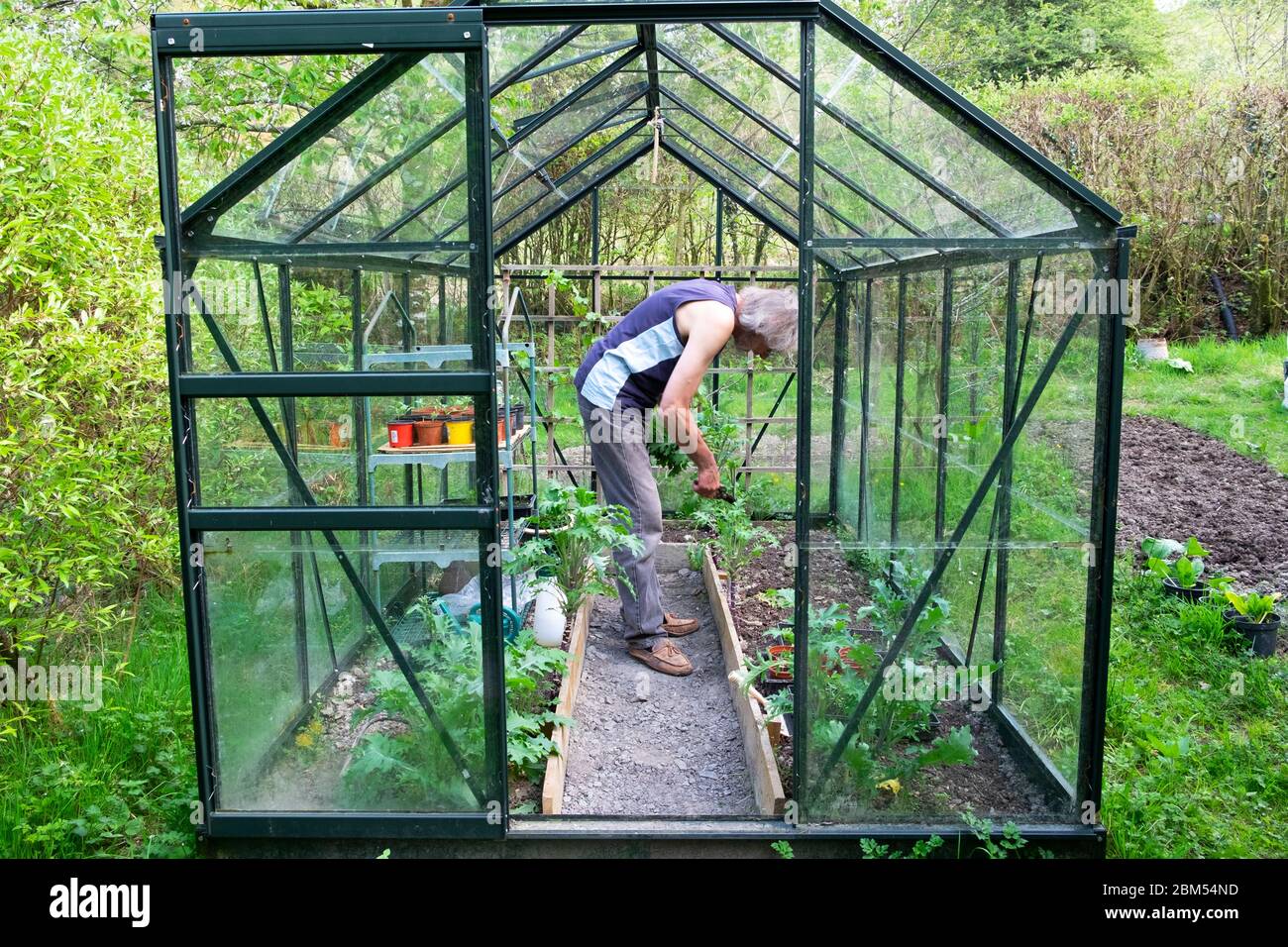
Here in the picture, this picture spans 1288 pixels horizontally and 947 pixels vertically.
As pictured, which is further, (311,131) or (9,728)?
(9,728)

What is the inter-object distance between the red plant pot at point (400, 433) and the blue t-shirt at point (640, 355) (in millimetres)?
1111

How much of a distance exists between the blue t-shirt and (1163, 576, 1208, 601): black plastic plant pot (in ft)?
9.15

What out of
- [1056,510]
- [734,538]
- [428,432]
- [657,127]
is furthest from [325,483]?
[657,127]

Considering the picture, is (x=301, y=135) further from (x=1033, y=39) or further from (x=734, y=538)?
(x=1033, y=39)

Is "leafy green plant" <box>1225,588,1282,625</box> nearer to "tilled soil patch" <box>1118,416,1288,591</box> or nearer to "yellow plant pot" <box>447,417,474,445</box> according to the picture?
"tilled soil patch" <box>1118,416,1288,591</box>

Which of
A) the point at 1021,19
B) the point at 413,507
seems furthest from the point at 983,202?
the point at 1021,19

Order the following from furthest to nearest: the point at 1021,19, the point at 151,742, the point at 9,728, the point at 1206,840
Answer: the point at 1021,19, the point at 151,742, the point at 9,728, the point at 1206,840

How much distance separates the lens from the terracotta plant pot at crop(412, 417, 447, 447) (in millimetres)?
3785

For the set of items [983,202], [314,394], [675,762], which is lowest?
[675,762]

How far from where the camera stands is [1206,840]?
3416 mm

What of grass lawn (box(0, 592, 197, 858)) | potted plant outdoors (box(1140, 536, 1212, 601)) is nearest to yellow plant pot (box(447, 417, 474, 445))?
grass lawn (box(0, 592, 197, 858))

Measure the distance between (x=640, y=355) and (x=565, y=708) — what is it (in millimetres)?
1667

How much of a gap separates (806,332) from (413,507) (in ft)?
4.55

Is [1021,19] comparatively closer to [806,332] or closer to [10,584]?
[806,332]
